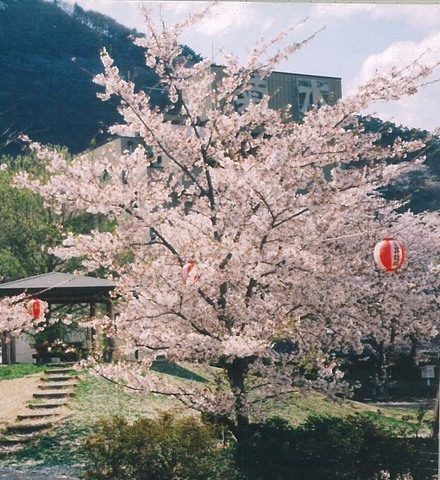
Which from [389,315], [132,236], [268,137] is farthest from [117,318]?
[389,315]

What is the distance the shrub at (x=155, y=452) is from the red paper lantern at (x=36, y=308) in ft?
3.90

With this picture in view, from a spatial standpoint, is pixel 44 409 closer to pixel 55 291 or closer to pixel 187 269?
pixel 55 291

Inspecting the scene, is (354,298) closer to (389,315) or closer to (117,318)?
(389,315)

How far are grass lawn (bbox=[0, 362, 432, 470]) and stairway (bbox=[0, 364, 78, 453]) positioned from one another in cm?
9

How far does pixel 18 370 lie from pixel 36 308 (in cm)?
70

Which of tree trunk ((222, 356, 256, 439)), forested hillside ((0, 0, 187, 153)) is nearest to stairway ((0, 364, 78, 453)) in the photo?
tree trunk ((222, 356, 256, 439))

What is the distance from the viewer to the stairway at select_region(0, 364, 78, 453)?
16.9 feet

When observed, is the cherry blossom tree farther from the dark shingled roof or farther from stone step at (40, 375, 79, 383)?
stone step at (40, 375, 79, 383)

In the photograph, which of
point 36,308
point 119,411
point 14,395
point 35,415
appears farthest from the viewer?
point 14,395

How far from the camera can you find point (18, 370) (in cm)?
575

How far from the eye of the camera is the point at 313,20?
18.0 ft

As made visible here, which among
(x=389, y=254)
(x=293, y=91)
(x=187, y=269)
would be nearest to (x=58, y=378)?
(x=187, y=269)

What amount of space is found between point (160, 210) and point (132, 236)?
0.32 meters

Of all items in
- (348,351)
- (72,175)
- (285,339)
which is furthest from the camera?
(348,351)
